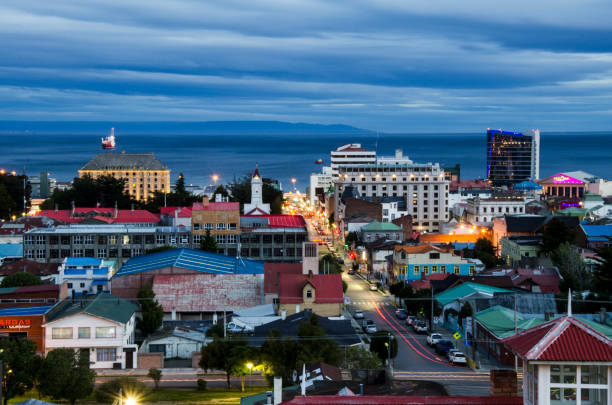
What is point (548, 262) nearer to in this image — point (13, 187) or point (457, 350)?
point (457, 350)

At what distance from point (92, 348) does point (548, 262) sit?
3812 centimetres

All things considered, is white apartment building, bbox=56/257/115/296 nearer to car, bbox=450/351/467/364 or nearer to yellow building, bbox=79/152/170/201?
car, bbox=450/351/467/364

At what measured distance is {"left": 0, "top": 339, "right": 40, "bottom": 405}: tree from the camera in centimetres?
3002

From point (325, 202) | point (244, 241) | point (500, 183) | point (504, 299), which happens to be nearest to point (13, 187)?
point (325, 202)

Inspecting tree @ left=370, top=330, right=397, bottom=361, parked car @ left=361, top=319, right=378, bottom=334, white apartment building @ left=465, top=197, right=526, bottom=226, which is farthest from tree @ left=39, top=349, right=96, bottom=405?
white apartment building @ left=465, top=197, right=526, bottom=226

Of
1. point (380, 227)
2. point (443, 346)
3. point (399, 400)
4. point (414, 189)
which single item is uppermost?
point (414, 189)

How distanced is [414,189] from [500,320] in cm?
7319

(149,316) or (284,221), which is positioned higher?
(284,221)

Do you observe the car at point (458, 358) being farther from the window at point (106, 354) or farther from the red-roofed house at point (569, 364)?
the red-roofed house at point (569, 364)

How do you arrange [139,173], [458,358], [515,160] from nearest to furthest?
[458,358] < [139,173] < [515,160]

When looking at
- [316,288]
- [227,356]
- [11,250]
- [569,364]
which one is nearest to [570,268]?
[316,288]

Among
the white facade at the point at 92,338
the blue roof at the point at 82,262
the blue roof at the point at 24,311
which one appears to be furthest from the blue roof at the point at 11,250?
the white facade at the point at 92,338

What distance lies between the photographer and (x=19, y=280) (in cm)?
5375

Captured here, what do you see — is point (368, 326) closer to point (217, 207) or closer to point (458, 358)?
point (458, 358)
